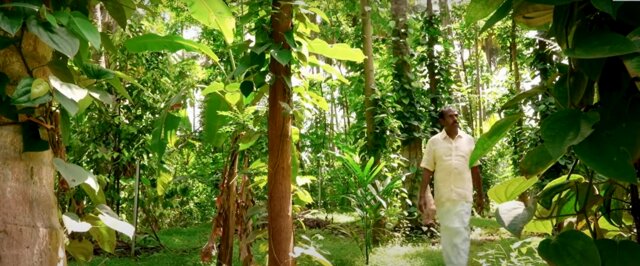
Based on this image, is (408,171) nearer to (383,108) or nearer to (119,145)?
(383,108)

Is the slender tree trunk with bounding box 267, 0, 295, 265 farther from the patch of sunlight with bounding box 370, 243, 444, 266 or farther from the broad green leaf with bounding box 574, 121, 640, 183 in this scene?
the patch of sunlight with bounding box 370, 243, 444, 266

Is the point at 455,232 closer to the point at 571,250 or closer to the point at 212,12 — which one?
the point at 212,12

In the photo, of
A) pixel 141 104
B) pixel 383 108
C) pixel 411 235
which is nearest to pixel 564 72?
pixel 141 104

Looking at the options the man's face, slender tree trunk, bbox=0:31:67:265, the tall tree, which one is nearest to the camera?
slender tree trunk, bbox=0:31:67:265

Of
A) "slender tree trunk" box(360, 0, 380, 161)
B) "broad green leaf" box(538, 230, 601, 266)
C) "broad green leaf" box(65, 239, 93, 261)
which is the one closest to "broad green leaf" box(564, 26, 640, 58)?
"broad green leaf" box(538, 230, 601, 266)

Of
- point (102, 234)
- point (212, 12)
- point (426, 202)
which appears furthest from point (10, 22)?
point (426, 202)

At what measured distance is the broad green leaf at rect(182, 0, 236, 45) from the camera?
121 cm

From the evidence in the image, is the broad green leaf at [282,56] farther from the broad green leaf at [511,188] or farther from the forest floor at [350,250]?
the forest floor at [350,250]

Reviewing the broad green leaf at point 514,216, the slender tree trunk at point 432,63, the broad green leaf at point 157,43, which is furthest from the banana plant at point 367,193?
the broad green leaf at point 514,216

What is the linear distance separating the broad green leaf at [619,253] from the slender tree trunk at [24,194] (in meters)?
0.72

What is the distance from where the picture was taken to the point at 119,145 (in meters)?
4.69

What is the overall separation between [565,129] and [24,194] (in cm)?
70

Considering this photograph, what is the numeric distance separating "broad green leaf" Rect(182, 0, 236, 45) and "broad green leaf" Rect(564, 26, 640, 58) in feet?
2.74

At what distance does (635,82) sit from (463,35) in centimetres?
1166
